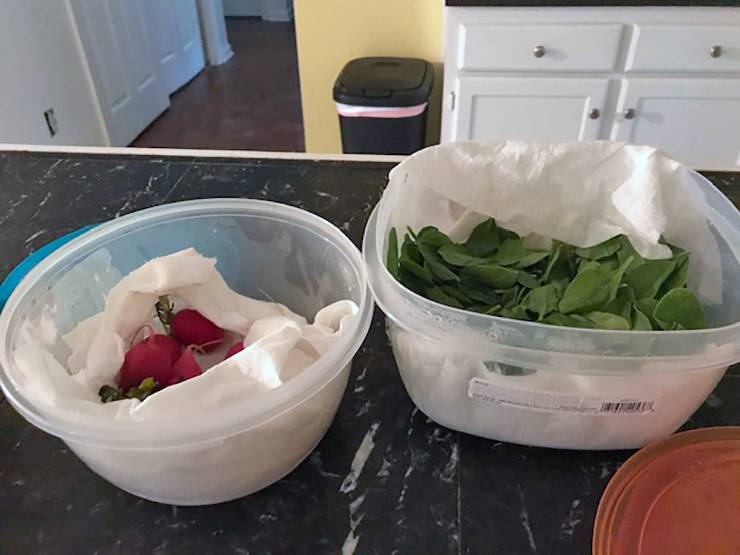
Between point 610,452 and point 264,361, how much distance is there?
290 millimetres

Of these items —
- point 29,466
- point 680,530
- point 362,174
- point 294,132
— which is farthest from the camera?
point 294,132

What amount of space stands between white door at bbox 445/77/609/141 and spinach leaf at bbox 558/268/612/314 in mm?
1197

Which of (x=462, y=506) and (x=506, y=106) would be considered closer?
(x=462, y=506)

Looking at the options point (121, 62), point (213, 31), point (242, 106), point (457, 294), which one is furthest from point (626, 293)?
point (213, 31)

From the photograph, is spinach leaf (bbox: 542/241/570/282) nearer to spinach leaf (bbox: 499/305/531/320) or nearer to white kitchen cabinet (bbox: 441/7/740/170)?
spinach leaf (bbox: 499/305/531/320)

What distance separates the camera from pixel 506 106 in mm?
1663

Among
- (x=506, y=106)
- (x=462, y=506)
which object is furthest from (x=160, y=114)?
(x=462, y=506)

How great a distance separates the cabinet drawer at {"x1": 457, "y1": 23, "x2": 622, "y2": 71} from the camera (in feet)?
4.99

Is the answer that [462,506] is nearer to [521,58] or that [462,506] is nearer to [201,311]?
[201,311]

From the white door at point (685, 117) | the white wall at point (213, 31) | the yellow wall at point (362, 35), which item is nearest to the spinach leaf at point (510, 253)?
the white door at point (685, 117)

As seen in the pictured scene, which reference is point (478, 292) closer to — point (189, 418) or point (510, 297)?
point (510, 297)

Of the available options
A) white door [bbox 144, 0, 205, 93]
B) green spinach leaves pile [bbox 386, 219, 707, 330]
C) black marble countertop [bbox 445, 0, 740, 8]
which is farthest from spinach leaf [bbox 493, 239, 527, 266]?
white door [bbox 144, 0, 205, 93]

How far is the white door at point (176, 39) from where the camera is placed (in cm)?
288

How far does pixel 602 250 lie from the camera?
1.82 feet
